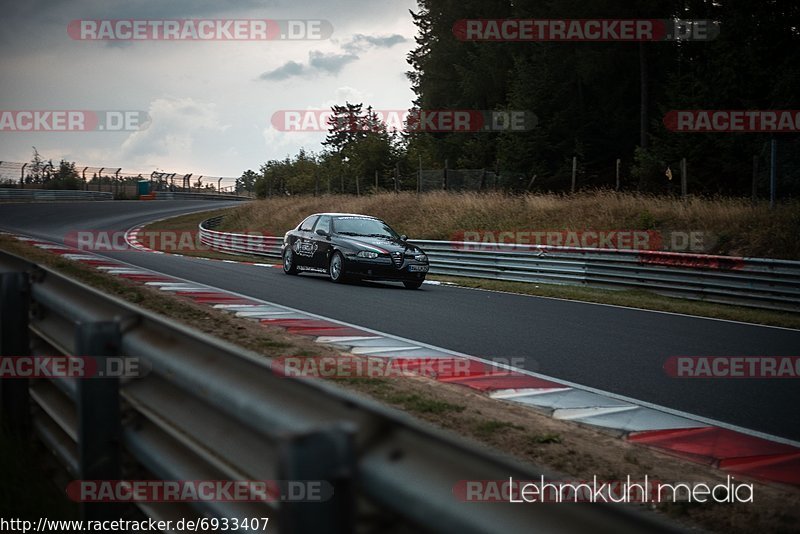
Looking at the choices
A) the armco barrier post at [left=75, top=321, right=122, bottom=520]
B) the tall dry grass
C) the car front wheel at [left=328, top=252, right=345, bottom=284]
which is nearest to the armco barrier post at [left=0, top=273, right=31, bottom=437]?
the armco barrier post at [left=75, top=321, right=122, bottom=520]

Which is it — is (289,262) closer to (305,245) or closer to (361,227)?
(305,245)

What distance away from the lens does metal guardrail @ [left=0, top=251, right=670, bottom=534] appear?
148cm

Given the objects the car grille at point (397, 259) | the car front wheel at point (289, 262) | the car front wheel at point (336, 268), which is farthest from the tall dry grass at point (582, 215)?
the car front wheel at point (289, 262)

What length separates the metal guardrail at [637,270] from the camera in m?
14.8

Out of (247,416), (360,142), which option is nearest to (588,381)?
(247,416)

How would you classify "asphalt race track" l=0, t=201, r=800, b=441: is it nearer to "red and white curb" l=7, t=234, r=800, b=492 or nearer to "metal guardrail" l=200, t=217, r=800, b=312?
"red and white curb" l=7, t=234, r=800, b=492

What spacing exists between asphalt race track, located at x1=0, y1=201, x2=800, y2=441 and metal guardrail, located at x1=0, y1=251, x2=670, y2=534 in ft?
16.3

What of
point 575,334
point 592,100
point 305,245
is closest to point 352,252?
point 305,245

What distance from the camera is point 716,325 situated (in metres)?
12.2

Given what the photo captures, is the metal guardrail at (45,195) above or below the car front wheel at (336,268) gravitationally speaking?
above

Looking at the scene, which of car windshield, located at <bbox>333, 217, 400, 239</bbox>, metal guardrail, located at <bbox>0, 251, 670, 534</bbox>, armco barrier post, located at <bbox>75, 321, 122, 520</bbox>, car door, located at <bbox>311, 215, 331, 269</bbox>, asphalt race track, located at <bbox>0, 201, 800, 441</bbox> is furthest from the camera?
car windshield, located at <bbox>333, 217, 400, 239</bbox>

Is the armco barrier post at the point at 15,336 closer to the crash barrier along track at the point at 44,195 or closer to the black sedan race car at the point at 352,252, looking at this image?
the black sedan race car at the point at 352,252

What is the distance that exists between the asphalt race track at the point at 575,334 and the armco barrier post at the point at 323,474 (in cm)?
543

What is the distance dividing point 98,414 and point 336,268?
1455cm
